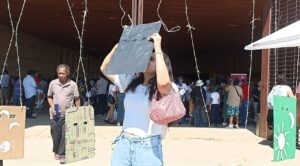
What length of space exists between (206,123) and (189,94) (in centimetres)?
108

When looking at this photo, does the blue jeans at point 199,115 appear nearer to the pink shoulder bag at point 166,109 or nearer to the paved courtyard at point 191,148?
the paved courtyard at point 191,148

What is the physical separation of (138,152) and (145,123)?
0.20 meters

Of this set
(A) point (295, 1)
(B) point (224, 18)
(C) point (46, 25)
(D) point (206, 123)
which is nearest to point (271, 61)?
(A) point (295, 1)

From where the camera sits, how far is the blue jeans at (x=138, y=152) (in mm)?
3346

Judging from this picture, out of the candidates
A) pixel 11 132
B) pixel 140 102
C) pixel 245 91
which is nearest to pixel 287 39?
pixel 140 102

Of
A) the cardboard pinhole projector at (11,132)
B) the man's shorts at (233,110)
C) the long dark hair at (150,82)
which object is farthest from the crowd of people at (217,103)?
the long dark hair at (150,82)

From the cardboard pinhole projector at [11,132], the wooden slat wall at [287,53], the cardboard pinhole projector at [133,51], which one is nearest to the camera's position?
the cardboard pinhole projector at [133,51]

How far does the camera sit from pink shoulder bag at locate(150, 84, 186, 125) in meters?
3.30

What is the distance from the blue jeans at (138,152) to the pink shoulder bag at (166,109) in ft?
0.53

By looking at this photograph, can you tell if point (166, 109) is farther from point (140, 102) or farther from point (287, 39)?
point (287, 39)

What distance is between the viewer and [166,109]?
3324 mm

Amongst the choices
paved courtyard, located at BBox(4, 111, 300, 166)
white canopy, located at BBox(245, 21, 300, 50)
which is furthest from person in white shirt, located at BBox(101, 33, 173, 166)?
paved courtyard, located at BBox(4, 111, 300, 166)

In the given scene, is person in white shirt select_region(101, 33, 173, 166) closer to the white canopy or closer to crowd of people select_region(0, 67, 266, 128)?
the white canopy

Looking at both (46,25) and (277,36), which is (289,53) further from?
(46,25)
